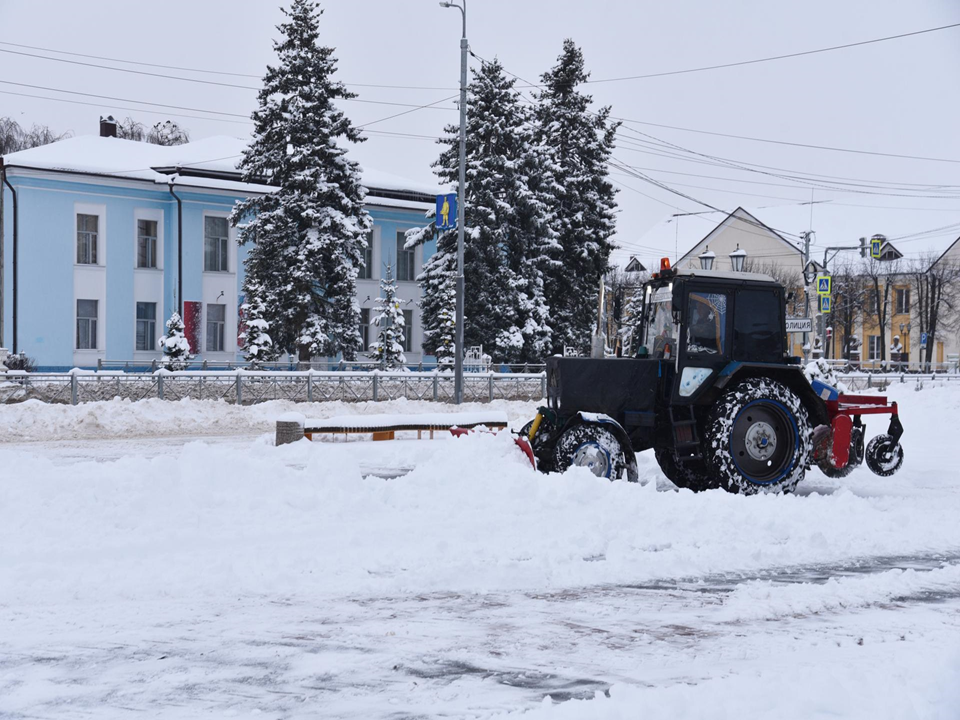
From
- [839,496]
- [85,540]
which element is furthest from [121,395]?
[839,496]

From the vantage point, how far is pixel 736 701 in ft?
15.1

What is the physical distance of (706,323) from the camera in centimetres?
1147

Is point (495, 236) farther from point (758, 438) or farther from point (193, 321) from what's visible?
point (758, 438)

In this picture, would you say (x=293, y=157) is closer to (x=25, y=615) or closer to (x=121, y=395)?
(x=121, y=395)

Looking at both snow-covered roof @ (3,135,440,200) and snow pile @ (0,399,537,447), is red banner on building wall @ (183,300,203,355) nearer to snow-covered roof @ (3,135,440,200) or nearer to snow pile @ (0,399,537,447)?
snow-covered roof @ (3,135,440,200)

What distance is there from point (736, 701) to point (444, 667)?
1.61m

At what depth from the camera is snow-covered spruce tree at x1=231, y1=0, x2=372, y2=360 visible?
36.4 m

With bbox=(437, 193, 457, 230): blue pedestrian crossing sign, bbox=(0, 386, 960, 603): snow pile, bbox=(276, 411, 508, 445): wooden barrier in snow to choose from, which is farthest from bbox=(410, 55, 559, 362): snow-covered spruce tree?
bbox=(0, 386, 960, 603): snow pile

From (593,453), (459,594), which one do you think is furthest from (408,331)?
(459,594)

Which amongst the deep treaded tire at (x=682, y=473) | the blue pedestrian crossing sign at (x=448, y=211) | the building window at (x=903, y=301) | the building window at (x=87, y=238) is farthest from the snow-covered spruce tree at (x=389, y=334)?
the building window at (x=903, y=301)

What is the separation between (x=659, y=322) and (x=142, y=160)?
35.8m

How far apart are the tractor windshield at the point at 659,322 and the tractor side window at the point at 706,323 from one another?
9.3 inches

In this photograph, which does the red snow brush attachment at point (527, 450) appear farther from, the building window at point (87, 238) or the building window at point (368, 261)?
the building window at point (368, 261)

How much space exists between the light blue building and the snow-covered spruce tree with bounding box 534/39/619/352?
8.72 meters
